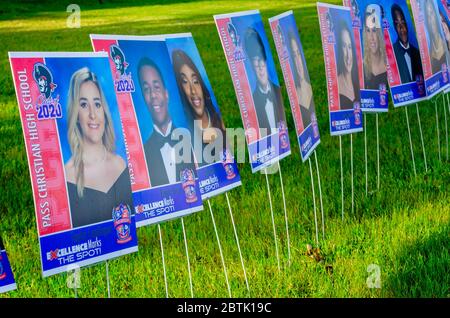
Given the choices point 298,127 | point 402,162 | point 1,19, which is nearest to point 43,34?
point 1,19

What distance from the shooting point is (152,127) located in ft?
12.9

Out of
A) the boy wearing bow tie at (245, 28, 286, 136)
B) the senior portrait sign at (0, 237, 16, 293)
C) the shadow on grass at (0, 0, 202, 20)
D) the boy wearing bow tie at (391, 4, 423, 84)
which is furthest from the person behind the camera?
the shadow on grass at (0, 0, 202, 20)

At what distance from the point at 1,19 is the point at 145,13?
5.53 meters

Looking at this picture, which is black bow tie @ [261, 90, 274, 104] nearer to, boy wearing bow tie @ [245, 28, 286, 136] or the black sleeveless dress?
boy wearing bow tie @ [245, 28, 286, 136]

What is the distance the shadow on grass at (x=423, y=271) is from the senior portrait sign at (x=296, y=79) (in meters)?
0.88

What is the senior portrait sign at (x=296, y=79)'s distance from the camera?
5.10 m

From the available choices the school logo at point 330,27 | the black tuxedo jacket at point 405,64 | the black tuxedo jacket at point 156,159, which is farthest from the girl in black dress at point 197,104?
the black tuxedo jacket at point 405,64

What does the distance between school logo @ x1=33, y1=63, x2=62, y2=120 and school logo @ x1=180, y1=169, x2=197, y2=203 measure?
32.9 inches

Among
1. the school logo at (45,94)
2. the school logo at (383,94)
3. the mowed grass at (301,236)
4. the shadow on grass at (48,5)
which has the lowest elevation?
the mowed grass at (301,236)

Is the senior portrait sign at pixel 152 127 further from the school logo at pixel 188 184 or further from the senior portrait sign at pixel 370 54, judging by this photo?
the senior portrait sign at pixel 370 54

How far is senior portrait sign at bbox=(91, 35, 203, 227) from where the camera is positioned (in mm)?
3814

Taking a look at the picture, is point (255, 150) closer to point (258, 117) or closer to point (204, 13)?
point (258, 117)

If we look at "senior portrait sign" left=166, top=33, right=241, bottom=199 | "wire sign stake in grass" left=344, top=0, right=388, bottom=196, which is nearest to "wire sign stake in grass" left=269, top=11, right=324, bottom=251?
"senior portrait sign" left=166, top=33, right=241, bottom=199

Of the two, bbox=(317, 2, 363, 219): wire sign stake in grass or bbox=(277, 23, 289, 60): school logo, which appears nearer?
bbox=(277, 23, 289, 60): school logo
